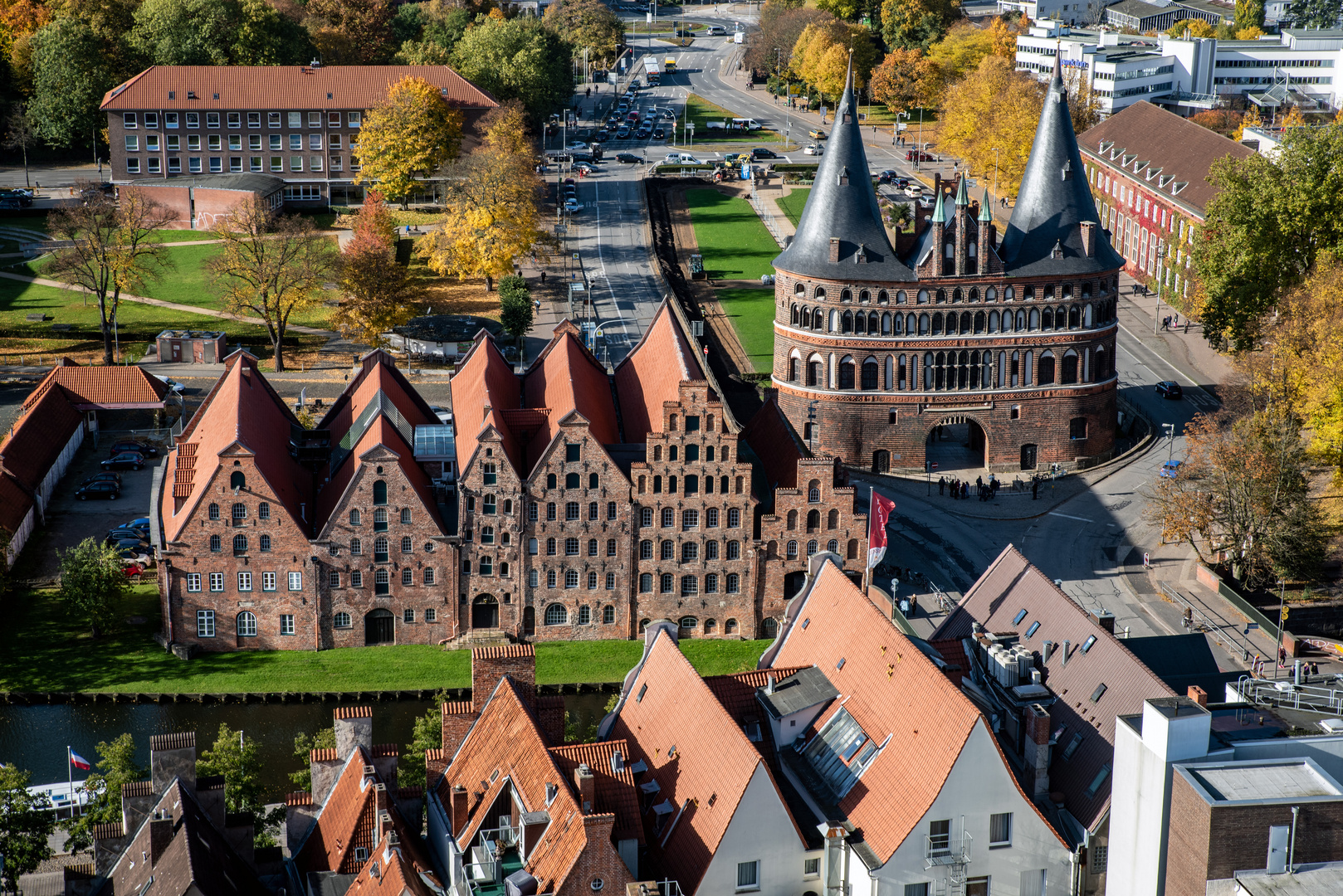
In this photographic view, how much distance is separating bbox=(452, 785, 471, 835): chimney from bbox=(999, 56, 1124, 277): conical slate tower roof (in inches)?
2894

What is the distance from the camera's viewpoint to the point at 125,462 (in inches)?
5022

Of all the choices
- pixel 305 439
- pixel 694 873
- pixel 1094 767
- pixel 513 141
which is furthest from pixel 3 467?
pixel 513 141

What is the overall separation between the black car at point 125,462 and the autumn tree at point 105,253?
25613 millimetres

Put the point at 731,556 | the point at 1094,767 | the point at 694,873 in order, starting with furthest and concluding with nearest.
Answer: the point at 731,556
the point at 1094,767
the point at 694,873

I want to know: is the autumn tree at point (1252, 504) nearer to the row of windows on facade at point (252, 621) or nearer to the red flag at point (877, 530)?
the red flag at point (877, 530)

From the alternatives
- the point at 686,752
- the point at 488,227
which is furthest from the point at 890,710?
the point at 488,227

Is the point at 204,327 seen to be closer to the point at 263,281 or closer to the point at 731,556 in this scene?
the point at 263,281

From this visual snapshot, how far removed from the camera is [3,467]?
116 meters

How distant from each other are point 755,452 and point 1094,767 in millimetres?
46933

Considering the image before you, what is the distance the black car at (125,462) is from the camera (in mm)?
127500

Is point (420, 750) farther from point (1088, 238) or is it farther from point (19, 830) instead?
point (1088, 238)

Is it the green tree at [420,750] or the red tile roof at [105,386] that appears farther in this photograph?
the red tile roof at [105,386]

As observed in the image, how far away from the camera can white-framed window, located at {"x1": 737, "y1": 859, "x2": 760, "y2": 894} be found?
6302cm

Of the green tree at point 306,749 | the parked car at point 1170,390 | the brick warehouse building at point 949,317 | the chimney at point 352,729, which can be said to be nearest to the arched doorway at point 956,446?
the brick warehouse building at point 949,317
